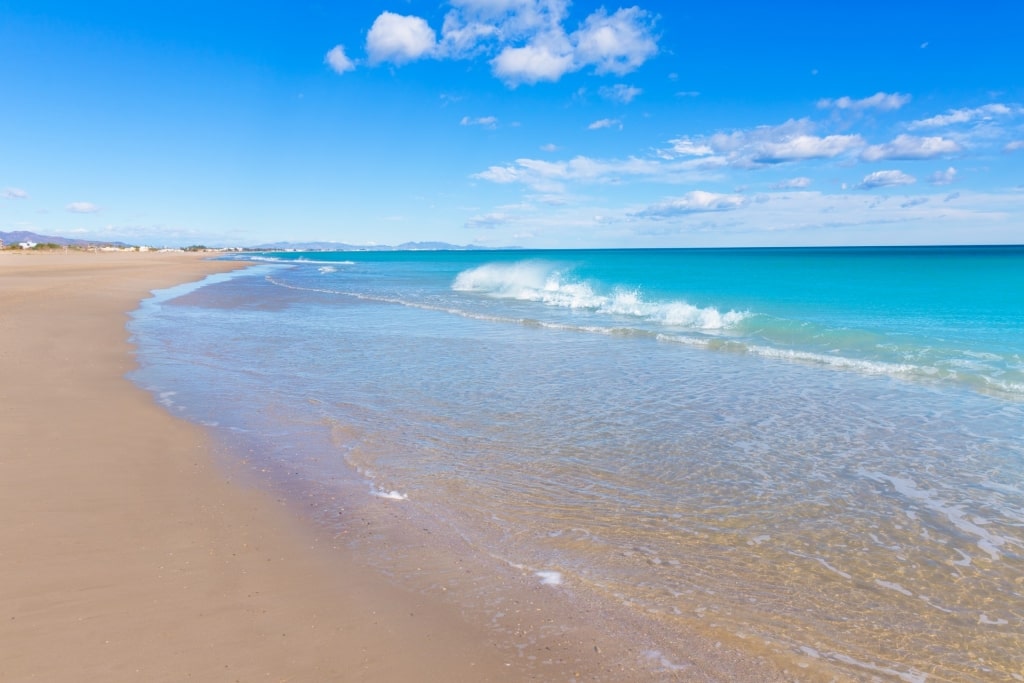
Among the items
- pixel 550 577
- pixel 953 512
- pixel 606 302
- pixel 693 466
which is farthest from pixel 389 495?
pixel 606 302

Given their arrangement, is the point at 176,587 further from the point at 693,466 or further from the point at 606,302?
the point at 606,302

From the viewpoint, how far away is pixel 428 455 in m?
8.41

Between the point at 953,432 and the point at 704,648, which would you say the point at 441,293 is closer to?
the point at 953,432

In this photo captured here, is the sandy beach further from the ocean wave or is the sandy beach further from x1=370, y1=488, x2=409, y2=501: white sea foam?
the ocean wave

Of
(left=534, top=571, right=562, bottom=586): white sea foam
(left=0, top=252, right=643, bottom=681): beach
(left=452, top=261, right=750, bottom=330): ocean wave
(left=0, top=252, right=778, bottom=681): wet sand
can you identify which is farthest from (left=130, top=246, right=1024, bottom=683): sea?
(left=452, top=261, right=750, bottom=330): ocean wave

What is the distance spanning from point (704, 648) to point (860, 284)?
5326cm

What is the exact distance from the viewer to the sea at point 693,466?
190 inches

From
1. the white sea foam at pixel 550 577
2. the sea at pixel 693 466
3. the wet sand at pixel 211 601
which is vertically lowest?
the sea at pixel 693 466

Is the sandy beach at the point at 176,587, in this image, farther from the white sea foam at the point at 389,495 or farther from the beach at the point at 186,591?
the white sea foam at the point at 389,495

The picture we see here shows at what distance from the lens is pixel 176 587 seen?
192 inches

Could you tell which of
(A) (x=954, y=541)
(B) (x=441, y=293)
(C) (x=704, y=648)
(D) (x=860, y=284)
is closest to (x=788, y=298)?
(D) (x=860, y=284)

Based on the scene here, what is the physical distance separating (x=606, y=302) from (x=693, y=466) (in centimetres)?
2640

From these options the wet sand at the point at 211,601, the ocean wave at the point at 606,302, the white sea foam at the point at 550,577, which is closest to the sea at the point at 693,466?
the white sea foam at the point at 550,577

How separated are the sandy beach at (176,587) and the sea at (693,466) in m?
0.60
